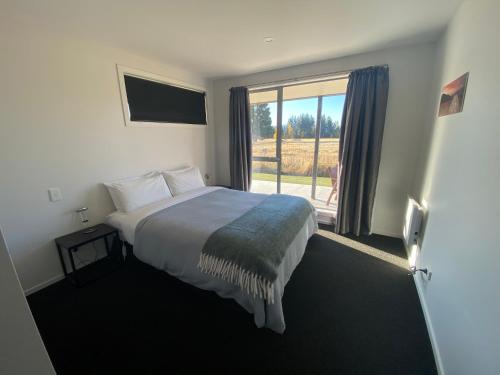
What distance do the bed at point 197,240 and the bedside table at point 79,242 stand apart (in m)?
0.11

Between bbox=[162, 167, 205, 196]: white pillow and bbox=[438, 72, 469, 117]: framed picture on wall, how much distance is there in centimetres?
291

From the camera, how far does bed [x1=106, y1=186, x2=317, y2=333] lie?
4.90 feet

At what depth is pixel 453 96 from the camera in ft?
5.22

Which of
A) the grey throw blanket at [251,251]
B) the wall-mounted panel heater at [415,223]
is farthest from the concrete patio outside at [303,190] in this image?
the grey throw blanket at [251,251]

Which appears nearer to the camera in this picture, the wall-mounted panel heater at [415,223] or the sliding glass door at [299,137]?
the wall-mounted panel heater at [415,223]

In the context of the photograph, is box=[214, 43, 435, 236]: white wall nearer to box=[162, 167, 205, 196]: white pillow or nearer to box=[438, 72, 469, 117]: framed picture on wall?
box=[438, 72, 469, 117]: framed picture on wall

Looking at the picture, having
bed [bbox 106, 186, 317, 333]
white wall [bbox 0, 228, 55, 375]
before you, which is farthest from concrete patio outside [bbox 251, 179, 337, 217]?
white wall [bbox 0, 228, 55, 375]

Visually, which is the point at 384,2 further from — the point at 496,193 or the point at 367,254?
the point at 367,254

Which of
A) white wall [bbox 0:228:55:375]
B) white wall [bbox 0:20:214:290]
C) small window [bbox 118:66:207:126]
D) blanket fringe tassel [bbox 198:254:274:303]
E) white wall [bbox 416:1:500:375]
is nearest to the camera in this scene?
white wall [bbox 0:228:55:375]

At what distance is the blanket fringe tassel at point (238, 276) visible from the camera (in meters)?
1.41

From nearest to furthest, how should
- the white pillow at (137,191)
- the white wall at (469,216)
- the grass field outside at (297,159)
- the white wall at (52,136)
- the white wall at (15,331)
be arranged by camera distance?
the white wall at (15,331) < the white wall at (469,216) < the white wall at (52,136) < the white pillow at (137,191) < the grass field outside at (297,159)

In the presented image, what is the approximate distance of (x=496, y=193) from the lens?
36.9 inches

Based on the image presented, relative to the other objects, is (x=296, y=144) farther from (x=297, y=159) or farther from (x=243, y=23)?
(x=243, y=23)

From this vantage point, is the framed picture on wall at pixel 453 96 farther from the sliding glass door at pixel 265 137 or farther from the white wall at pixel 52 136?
the white wall at pixel 52 136
